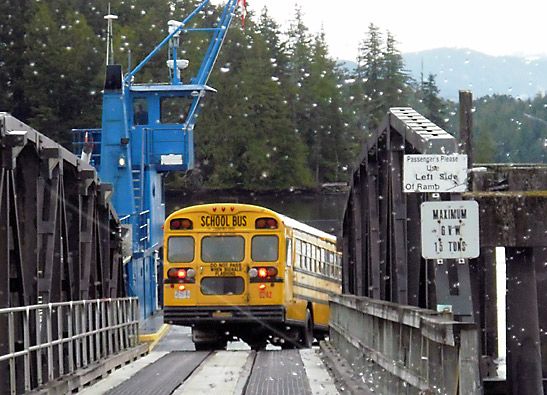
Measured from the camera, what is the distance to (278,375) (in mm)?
16812

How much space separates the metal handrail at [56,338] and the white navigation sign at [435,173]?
366cm

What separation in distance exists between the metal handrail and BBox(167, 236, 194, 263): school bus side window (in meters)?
4.38

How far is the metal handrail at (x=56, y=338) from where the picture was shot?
438 inches

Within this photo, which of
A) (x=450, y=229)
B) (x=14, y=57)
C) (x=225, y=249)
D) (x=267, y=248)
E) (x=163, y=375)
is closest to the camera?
(x=450, y=229)

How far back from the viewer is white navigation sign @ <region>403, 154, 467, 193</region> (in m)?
10.2

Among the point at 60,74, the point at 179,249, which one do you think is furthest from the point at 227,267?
the point at 60,74

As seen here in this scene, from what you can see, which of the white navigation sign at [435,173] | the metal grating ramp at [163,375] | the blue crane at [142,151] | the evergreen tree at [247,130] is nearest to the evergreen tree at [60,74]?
the evergreen tree at [247,130]

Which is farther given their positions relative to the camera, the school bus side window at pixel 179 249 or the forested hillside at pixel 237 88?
the forested hillside at pixel 237 88

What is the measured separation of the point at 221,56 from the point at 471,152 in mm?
96000

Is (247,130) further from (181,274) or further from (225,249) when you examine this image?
(225,249)

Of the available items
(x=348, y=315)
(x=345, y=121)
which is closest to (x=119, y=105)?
(x=348, y=315)

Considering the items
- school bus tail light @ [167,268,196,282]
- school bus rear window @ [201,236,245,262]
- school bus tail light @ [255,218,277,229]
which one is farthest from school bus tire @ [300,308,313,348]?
school bus tail light @ [167,268,196,282]

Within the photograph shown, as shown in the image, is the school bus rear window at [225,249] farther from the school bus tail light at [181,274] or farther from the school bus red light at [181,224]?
the school bus red light at [181,224]

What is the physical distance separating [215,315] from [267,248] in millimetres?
1757
